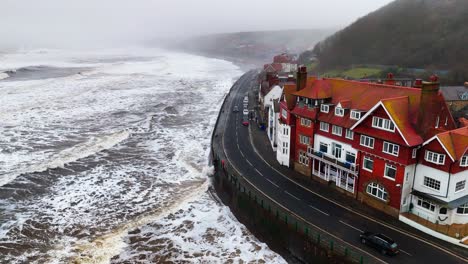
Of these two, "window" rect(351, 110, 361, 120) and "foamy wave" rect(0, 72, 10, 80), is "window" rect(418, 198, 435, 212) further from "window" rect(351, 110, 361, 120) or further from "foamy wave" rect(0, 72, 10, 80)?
"foamy wave" rect(0, 72, 10, 80)

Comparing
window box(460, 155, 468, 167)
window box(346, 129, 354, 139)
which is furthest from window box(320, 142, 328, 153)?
window box(460, 155, 468, 167)

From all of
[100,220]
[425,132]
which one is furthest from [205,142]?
[425,132]

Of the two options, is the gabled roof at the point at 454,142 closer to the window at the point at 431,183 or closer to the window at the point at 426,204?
the window at the point at 431,183

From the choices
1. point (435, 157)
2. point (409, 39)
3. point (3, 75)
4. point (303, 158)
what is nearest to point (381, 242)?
point (435, 157)

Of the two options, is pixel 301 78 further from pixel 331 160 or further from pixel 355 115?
pixel 331 160

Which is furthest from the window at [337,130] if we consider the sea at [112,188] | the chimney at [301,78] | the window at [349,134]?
the sea at [112,188]

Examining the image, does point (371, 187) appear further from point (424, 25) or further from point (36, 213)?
point (424, 25)
